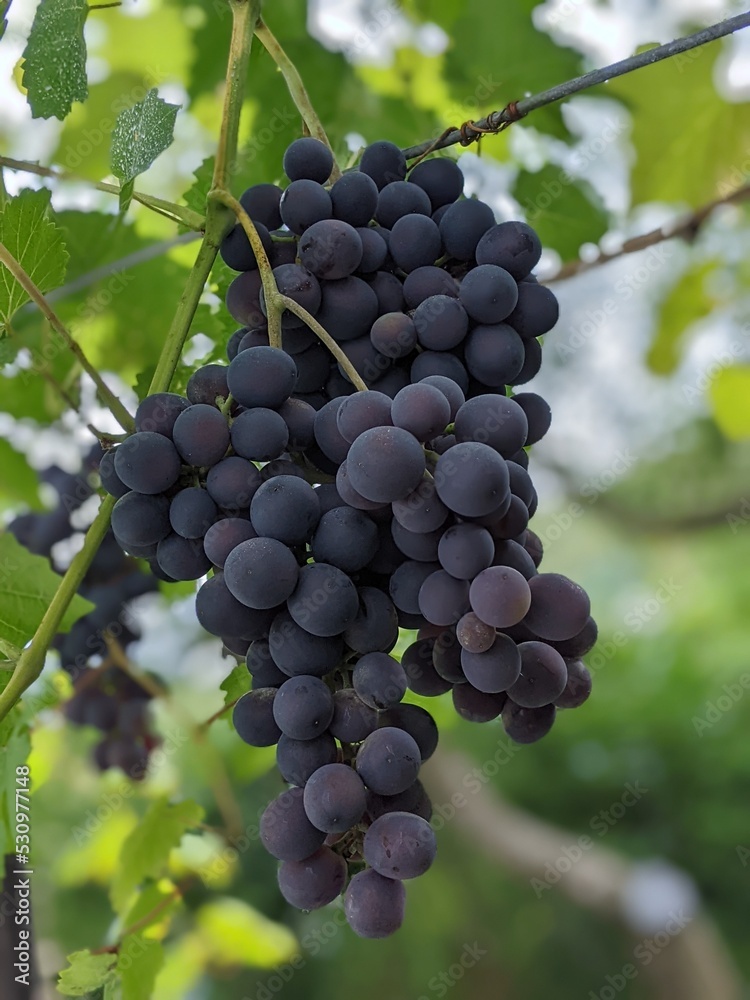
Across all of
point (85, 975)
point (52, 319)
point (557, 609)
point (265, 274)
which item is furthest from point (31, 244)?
point (85, 975)

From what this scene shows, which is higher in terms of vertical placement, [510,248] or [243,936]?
[510,248]

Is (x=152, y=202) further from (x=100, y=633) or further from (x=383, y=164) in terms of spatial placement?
(x=100, y=633)

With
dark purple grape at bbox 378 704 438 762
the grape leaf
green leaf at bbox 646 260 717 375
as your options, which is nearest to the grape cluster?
the grape leaf

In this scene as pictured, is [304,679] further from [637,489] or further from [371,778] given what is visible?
[637,489]

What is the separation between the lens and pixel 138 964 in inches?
25.6

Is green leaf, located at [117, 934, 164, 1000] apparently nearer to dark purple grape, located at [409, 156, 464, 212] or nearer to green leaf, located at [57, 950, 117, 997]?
green leaf, located at [57, 950, 117, 997]

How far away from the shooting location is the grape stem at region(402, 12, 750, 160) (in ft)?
1.42

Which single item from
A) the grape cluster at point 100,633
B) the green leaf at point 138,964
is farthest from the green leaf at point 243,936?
the green leaf at point 138,964

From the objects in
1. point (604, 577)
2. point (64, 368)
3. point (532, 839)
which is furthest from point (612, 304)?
point (604, 577)

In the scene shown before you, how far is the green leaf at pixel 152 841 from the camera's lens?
79cm

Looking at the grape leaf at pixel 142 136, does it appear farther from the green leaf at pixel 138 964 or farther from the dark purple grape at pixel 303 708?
the green leaf at pixel 138 964

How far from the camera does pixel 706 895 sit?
122 inches

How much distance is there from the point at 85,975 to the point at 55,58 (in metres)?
0.62

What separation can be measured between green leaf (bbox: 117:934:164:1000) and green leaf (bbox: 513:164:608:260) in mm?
729
